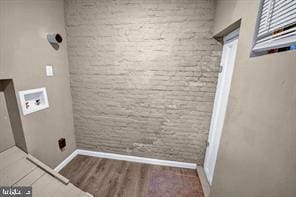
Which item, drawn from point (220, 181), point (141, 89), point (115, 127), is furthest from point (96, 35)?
point (220, 181)

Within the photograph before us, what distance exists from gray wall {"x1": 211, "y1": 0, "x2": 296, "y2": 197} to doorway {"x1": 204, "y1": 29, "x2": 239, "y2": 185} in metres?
0.40

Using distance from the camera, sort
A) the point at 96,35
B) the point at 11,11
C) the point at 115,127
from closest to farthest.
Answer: the point at 11,11
the point at 96,35
the point at 115,127

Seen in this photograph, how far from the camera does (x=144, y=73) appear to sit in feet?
6.44

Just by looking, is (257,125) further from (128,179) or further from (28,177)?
(28,177)

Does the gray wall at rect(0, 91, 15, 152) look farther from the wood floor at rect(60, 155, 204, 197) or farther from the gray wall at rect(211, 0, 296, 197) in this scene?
the gray wall at rect(211, 0, 296, 197)

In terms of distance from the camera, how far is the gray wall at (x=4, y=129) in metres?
1.38

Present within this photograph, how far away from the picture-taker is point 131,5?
1790 millimetres

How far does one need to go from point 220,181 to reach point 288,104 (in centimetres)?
92

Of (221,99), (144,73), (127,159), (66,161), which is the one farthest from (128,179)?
(221,99)

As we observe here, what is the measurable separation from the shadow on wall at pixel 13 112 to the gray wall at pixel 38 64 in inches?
1.6

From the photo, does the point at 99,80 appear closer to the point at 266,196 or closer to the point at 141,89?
the point at 141,89

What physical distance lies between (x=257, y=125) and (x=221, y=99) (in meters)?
1.00

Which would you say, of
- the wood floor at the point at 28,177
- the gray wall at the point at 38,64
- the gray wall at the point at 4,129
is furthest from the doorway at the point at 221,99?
the gray wall at the point at 4,129

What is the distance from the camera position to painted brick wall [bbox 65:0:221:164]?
5.83ft
